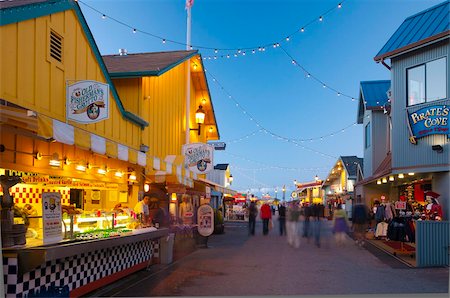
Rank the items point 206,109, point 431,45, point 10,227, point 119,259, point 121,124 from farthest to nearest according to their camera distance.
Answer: point 206,109 < point 431,45 < point 121,124 < point 119,259 < point 10,227

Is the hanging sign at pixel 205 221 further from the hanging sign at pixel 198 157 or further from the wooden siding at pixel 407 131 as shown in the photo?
the wooden siding at pixel 407 131

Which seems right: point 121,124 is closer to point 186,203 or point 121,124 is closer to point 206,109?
point 186,203

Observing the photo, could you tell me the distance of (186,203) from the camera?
2127cm

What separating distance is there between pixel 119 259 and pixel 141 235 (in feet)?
2.11

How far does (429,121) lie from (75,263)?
38.4ft

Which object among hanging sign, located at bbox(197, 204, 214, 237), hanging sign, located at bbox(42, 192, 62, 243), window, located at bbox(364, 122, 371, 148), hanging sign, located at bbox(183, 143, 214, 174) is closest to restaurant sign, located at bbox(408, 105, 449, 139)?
hanging sign, located at bbox(183, 143, 214, 174)

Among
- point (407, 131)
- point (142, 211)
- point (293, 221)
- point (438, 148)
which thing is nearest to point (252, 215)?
point (293, 221)

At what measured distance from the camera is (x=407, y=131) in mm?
16297

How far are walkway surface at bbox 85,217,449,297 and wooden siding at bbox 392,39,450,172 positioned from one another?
3.40 meters

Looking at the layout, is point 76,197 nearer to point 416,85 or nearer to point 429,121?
point 429,121

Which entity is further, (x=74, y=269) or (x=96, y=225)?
(x=96, y=225)

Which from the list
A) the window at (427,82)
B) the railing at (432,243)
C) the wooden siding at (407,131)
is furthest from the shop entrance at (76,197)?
the window at (427,82)

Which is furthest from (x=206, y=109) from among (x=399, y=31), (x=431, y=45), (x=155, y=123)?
(x=431, y=45)

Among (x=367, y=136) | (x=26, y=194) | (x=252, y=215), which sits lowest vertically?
(x=252, y=215)
